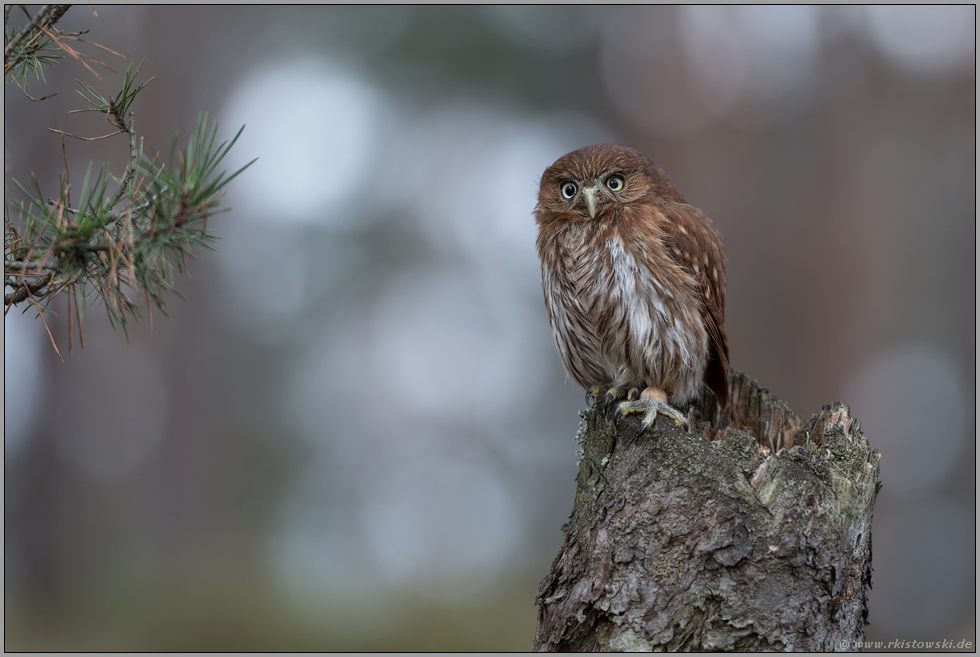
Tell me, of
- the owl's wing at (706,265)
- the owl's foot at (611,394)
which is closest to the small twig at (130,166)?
the owl's foot at (611,394)

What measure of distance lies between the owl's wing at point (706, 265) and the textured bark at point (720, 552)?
0.79m

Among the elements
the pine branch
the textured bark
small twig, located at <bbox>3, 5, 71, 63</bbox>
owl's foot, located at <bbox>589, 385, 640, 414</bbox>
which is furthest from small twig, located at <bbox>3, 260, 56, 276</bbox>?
owl's foot, located at <bbox>589, 385, 640, 414</bbox>

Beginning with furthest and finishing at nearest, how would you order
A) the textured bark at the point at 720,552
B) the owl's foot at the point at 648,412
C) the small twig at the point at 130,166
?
1. the owl's foot at the point at 648,412
2. the textured bark at the point at 720,552
3. the small twig at the point at 130,166

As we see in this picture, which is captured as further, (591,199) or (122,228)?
(591,199)

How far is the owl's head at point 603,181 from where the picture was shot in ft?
10.3

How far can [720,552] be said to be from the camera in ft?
7.44

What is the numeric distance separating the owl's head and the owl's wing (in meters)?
0.14

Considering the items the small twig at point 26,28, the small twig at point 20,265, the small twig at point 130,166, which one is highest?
the small twig at point 26,28

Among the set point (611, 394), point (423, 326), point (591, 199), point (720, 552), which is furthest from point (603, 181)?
point (423, 326)

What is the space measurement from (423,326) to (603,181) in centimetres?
546

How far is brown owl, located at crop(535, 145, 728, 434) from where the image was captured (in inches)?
121

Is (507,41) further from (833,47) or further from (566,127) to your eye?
(833,47)

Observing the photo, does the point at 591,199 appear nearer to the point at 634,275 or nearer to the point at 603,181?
the point at 603,181

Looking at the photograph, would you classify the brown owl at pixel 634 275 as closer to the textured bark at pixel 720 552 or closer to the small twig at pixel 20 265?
the textured bark at pixel 720 552
